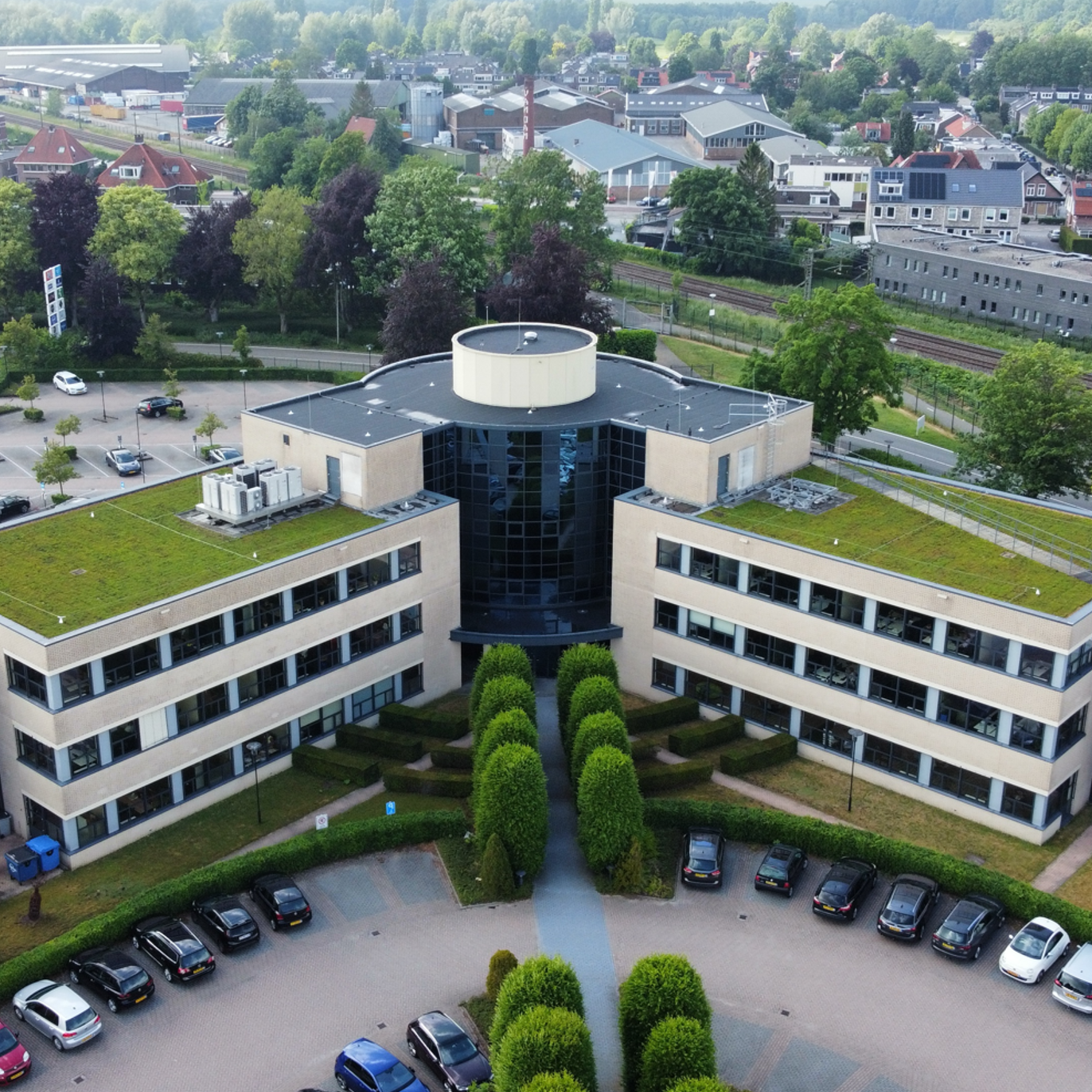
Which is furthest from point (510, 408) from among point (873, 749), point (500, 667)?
point (873, 749)

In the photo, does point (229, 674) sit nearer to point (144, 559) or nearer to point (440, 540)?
point (144, 559)

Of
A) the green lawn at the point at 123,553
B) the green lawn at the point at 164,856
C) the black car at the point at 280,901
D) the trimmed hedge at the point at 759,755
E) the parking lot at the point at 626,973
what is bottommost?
the parking lot at the point at 626,973

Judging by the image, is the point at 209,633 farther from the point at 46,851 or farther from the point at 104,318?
the point at 104,318

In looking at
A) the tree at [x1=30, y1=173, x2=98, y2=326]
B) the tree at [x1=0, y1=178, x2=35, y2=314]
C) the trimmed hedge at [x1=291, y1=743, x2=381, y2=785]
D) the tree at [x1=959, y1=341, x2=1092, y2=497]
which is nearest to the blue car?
the trimmed hedge at [x1=291, y1=743, x2=381, y2=785]

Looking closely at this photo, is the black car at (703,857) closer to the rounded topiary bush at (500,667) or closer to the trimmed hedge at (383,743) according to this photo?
the rounded topiary bush at (500,667)

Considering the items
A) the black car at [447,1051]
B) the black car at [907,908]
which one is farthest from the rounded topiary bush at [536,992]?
the black car at [907,908]

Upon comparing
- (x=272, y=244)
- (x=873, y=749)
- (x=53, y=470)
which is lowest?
(x=873, y=749)

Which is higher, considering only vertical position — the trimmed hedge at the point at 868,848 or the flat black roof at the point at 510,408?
the flat black roof at the point at 510,408

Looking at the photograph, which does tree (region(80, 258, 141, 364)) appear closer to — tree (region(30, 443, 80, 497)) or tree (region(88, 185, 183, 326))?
tree (region(88, 185, 183, 326))
